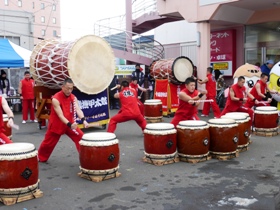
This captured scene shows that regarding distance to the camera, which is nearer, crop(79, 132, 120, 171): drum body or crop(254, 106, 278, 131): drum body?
crop(79, 132, 120, 171): drum body

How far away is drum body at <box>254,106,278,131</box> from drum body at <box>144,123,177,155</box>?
3088 millimetres

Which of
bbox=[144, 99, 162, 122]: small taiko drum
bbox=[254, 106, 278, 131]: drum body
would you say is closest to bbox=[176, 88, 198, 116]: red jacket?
bbox=[254, 106, 278, 131]: drum body

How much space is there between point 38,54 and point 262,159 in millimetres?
5417

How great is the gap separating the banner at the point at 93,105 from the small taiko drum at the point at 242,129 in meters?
3.52

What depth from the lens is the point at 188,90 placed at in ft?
20.7

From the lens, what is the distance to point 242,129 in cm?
639

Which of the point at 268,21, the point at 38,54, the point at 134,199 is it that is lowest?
the point at 134,199

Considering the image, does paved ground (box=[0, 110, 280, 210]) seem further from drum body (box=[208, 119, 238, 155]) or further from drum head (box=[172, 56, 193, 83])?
drum head (box=[172, 56, 193, 83])

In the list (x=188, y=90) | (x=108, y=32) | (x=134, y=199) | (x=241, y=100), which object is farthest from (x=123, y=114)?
(x=108, y=32)

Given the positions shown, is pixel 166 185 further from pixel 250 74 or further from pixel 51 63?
pixel 250 74

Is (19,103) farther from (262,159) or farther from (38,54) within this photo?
(262,159)

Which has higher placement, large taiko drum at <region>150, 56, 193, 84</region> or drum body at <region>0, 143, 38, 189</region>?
large taiko drum at <region>150, 56, 193, 84</region>

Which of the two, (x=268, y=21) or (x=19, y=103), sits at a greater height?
(x=268, y=21)

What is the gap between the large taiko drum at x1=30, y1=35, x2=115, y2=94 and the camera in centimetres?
779
